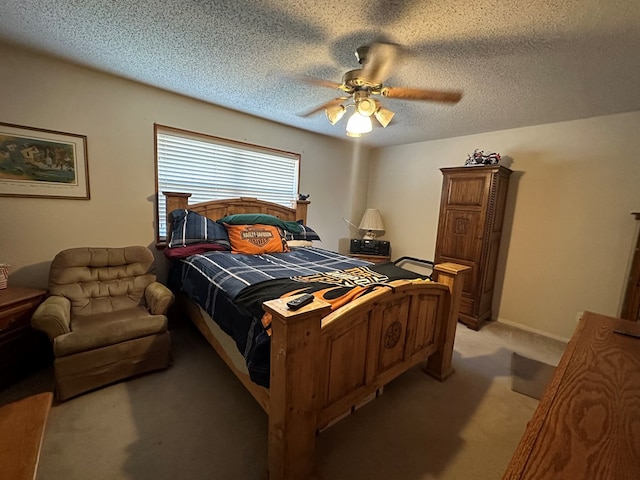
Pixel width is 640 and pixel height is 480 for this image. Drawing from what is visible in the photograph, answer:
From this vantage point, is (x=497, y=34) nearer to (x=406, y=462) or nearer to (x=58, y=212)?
(x=406, y=462)

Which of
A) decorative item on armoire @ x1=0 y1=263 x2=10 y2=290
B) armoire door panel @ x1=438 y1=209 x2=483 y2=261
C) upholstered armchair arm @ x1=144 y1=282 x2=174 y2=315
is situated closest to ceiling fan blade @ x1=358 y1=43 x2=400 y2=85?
armoire door panel @ x1=438 y1=209 x2=483 y2=261

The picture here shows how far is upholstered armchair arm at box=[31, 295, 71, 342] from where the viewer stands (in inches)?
66.8

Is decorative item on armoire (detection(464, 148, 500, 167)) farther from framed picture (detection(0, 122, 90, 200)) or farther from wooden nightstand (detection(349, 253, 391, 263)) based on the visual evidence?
framed picture (detection(0, 122, 90, 200))

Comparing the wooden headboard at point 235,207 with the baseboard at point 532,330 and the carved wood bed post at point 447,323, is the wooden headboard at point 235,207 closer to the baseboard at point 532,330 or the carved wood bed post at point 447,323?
the carved wood bed post at point 447,323

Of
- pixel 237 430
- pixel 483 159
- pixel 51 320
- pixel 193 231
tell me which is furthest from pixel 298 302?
pixel 483 159

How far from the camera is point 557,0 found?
4.17ft

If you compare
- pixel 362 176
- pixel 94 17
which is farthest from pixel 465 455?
pixel 362 176

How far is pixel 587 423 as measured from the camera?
68 cm

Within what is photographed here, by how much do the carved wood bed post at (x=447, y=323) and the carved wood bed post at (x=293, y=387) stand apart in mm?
1273

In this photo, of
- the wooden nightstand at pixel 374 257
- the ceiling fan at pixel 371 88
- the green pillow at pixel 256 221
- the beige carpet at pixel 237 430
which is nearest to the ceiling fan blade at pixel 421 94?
the ceiling fan at pixel 371 88

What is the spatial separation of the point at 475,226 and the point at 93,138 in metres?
3.86

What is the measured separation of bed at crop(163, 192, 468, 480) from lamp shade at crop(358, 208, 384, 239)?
6.35 feet

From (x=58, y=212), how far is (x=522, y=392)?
3970 millimetres

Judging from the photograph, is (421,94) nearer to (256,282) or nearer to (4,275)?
(256,282)
